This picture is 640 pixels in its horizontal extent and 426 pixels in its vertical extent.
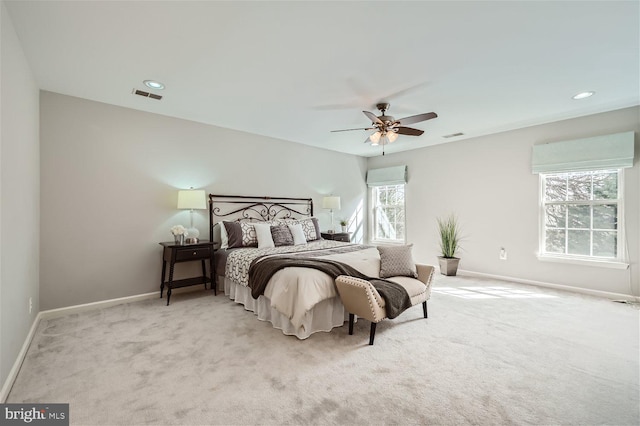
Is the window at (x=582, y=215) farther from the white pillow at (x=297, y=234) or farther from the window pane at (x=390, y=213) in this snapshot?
the white pillow at (x=297, y=234)

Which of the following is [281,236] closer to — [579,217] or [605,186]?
[579,217]

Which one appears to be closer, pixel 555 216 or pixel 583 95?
pixel 583 95

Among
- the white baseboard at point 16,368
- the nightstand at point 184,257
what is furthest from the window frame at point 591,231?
the white baseboard at point 16,368

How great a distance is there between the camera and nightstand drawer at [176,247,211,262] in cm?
374

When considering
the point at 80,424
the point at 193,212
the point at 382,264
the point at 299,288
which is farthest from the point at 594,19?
the point at 193,212

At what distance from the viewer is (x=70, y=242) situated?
11.3 ft

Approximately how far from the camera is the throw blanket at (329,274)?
8.81 feet

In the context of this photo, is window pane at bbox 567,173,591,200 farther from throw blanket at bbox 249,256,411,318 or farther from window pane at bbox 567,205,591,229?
throw blanket at bbox 249,256,411,318

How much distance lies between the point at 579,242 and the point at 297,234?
13.8ft

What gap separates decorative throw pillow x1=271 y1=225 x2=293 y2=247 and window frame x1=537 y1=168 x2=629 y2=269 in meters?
3.93

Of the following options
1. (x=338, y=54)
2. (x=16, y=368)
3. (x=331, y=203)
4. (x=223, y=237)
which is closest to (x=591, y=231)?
(x=331, y=203)

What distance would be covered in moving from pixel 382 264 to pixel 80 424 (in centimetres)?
267

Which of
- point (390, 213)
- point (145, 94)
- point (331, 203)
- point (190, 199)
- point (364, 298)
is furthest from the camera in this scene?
point (390, 213)

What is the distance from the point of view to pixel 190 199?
399 centimetres
